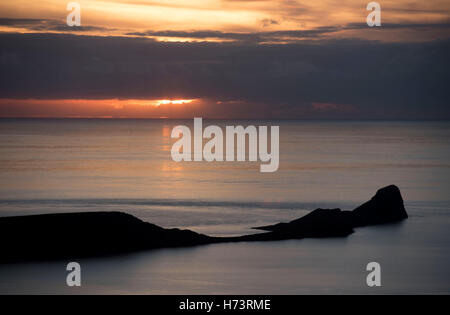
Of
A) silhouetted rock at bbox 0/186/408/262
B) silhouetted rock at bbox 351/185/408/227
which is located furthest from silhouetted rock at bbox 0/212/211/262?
silhouetted rock at bbox 351/185/408/227

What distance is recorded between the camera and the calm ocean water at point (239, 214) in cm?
3278

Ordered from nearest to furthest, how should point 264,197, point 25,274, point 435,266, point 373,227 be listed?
point 25,274 < point 435,266 < point 373,227 < point 264,197

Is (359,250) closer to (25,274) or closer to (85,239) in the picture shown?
(85,239)

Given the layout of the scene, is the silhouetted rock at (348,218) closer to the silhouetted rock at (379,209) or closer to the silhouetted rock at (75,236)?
the silhouetted rock at (379,209)

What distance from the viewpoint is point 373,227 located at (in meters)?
44.5

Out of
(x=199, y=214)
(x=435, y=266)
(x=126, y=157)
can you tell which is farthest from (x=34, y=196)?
(x=126, y=157)

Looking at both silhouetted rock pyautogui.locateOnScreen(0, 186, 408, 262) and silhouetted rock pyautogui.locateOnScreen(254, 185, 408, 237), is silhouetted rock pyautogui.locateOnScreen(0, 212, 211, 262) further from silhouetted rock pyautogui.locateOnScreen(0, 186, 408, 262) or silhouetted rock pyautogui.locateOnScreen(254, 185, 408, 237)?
silhouetted rock pyautogui.locateOnScreen(254, 185, 408, 237)

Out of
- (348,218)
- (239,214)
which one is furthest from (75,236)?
(239,214)

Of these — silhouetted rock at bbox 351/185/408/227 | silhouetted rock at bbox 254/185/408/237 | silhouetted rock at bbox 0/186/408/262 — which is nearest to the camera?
silhouetted rock at bbox 0/186/408/262

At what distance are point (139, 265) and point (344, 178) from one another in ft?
172

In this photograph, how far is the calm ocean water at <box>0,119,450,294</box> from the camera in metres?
32.8

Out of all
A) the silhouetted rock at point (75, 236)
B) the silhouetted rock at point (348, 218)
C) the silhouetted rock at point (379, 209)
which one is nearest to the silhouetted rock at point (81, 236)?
the silhouetted rock at point (75, 236)

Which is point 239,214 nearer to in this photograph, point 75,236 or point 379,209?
point 379,209

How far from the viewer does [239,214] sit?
52500 millimetres
